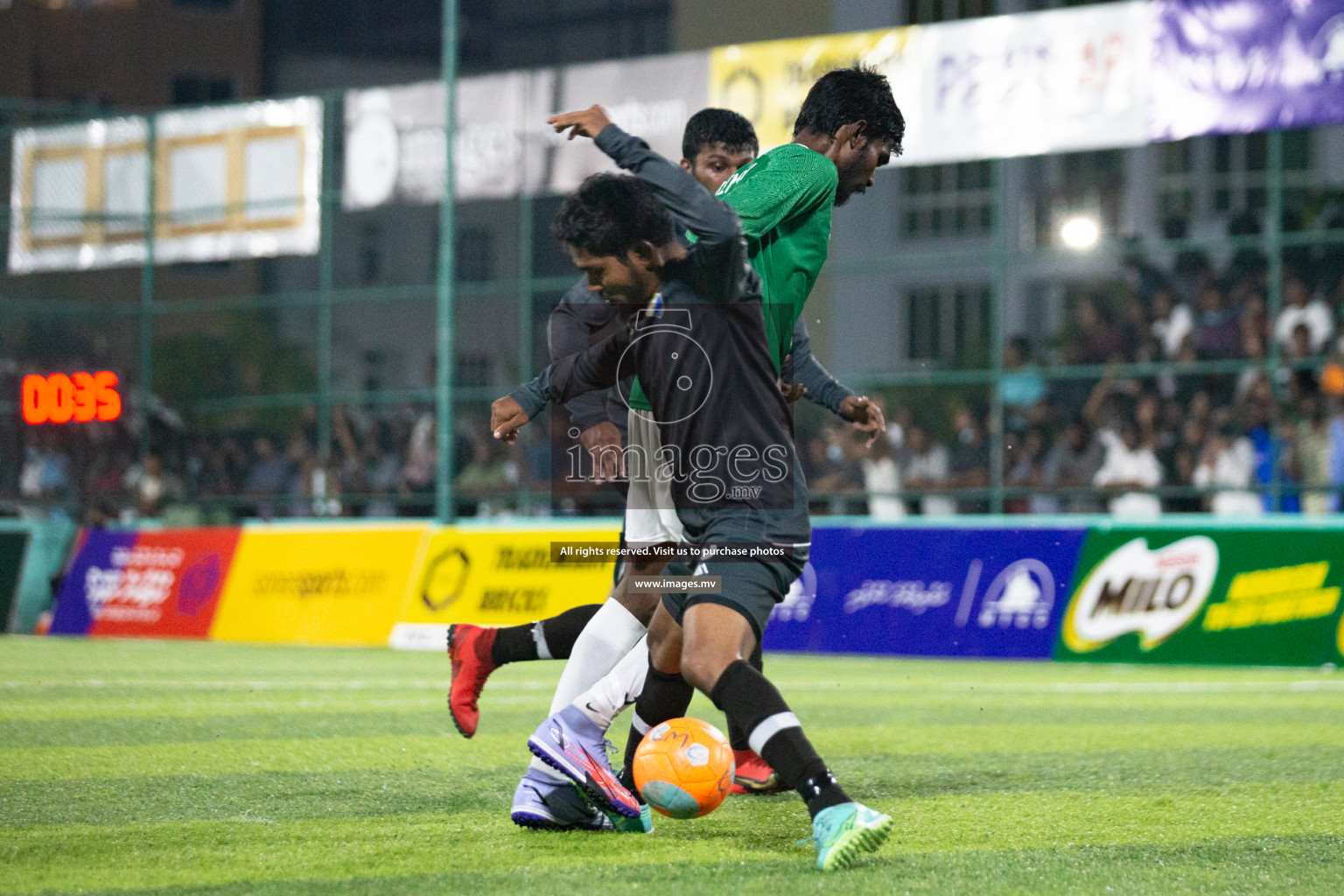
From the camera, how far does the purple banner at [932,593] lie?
12.4 metres

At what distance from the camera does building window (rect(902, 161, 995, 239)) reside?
1351 inches

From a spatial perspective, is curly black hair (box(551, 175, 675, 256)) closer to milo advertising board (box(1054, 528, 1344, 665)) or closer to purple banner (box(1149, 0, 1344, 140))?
milo advertising board (box(1054, 528, 1344, 665))

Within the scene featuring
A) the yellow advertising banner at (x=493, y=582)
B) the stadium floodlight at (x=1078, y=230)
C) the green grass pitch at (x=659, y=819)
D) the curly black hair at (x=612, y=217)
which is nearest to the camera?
the green grass pitch at (x=659, y=819)

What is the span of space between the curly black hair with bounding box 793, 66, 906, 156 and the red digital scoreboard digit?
16.7m

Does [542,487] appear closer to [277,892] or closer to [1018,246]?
[277,892]

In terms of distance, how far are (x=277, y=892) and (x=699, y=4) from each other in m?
33.7

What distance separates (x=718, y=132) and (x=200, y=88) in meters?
42.9

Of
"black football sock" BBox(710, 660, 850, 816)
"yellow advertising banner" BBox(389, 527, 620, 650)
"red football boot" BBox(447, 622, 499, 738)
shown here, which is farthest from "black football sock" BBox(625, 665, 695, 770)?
"yellow advertising banner" BBox(389, 527, 620, 650)

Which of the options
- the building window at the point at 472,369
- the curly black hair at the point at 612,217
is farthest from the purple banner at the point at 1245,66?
the building window at the point at 472,369

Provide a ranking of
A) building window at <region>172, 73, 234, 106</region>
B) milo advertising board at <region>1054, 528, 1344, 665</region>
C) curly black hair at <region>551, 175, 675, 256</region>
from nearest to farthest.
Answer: curly black hair at <region>551, 175, 675, 256</region>
milo advertising board at <region>1054, 528, 1344, 665</region>
building window at <region>172, 73, 234, 106</region>

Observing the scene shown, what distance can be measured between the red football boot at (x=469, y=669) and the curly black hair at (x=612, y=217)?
1.74 metres

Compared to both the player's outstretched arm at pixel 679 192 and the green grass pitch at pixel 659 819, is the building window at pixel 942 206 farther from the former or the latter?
the player's outstretched arm at pixel 679 192

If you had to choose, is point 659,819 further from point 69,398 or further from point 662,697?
point 69,398

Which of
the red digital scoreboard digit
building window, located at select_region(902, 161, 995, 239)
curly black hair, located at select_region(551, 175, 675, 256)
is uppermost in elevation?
building window, located at select_region(902, 161, 995, 239)
